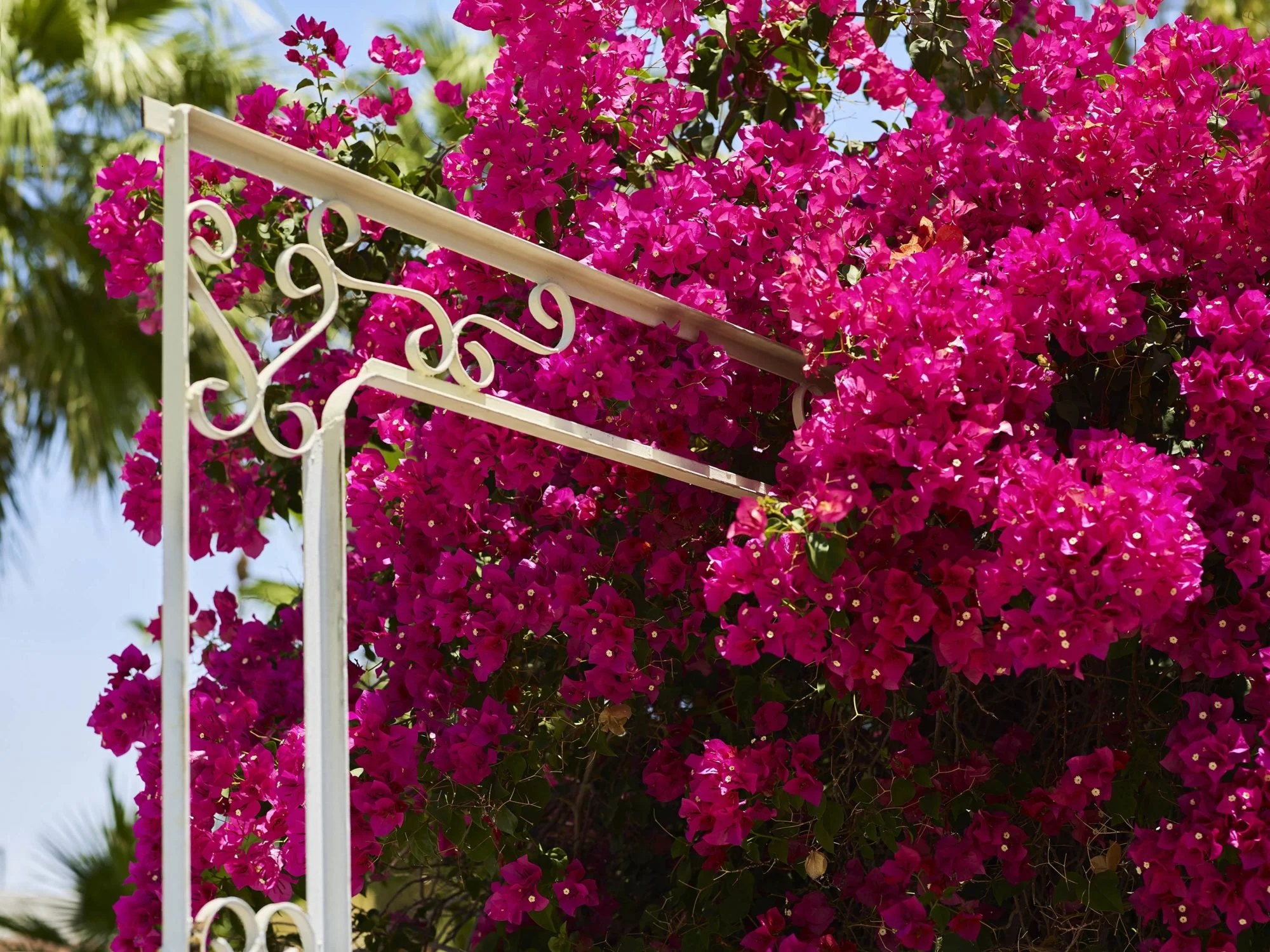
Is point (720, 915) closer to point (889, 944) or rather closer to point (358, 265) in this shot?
point (889, 944)

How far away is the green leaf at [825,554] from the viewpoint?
190 cm

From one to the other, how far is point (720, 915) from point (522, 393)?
93cm

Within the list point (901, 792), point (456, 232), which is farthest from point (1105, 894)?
point (456, 232)

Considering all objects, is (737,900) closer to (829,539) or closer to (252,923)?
(829,539)

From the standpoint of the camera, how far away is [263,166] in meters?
1.76

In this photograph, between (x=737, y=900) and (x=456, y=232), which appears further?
(x=737, y=900)

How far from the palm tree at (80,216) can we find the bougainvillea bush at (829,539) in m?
4.93

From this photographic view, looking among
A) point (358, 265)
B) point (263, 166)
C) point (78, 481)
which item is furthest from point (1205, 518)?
point (78, 481)

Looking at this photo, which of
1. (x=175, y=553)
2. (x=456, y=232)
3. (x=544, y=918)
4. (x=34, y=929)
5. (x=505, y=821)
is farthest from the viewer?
(x=34, y=929)

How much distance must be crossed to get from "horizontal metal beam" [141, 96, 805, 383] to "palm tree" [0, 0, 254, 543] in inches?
229

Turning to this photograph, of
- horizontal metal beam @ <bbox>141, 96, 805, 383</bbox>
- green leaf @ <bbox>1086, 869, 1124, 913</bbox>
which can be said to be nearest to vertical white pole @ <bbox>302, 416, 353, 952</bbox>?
horizontal metal beam @ <bbox>141, 96, 805, 383</bbox>

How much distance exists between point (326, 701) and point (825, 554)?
652 mm

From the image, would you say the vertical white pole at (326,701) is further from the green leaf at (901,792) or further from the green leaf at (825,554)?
the green leaf at (901,792)

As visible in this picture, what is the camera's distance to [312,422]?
5.75ft
